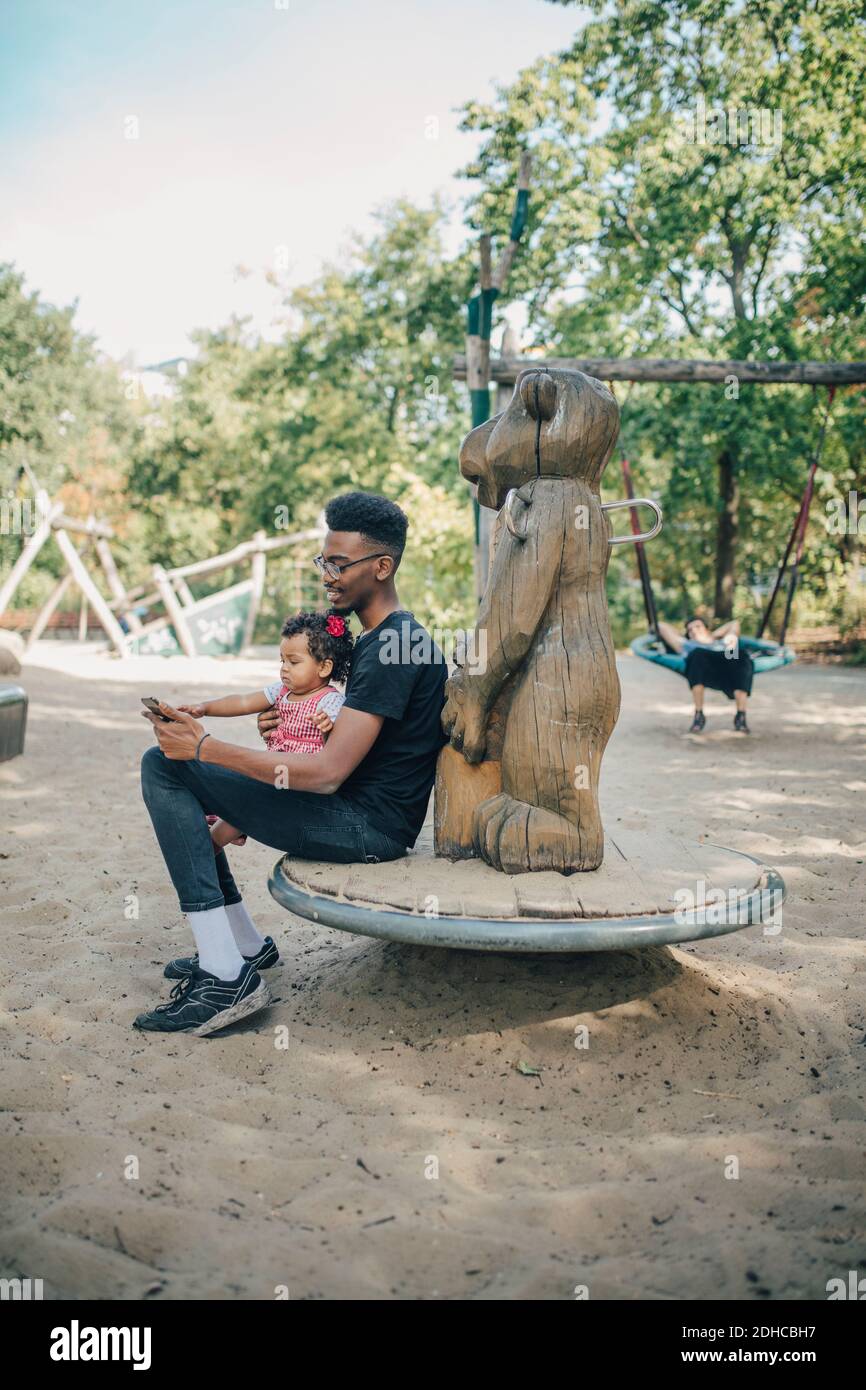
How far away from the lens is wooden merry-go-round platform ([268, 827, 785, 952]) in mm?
2463

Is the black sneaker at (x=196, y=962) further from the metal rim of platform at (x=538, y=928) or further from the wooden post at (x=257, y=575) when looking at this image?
the wooden post at (x=257, y=575)

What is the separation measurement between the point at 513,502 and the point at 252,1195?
1.92 m

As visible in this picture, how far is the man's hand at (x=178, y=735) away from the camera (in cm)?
281

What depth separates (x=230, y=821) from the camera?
2.96 metres

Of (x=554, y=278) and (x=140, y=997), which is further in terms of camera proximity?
(x=554, y=278)

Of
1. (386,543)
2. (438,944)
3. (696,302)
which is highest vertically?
(696,302)

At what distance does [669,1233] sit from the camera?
2.01m

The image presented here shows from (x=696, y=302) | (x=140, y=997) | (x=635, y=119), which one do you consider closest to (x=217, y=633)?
(x=696, y=302)

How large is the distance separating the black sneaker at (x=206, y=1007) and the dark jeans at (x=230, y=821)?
0.25m

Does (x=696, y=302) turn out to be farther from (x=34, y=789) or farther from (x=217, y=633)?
(x=34, y=789)

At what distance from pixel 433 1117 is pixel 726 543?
49.1 ft

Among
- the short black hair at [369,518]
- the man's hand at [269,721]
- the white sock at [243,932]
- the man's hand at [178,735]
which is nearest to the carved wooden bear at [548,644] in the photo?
the short black hair at [369,518]

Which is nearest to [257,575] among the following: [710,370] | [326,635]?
[710,370]

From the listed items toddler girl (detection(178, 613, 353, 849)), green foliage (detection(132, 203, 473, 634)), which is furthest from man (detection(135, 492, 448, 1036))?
green foliage (detection(132, 203, 473, 634))
